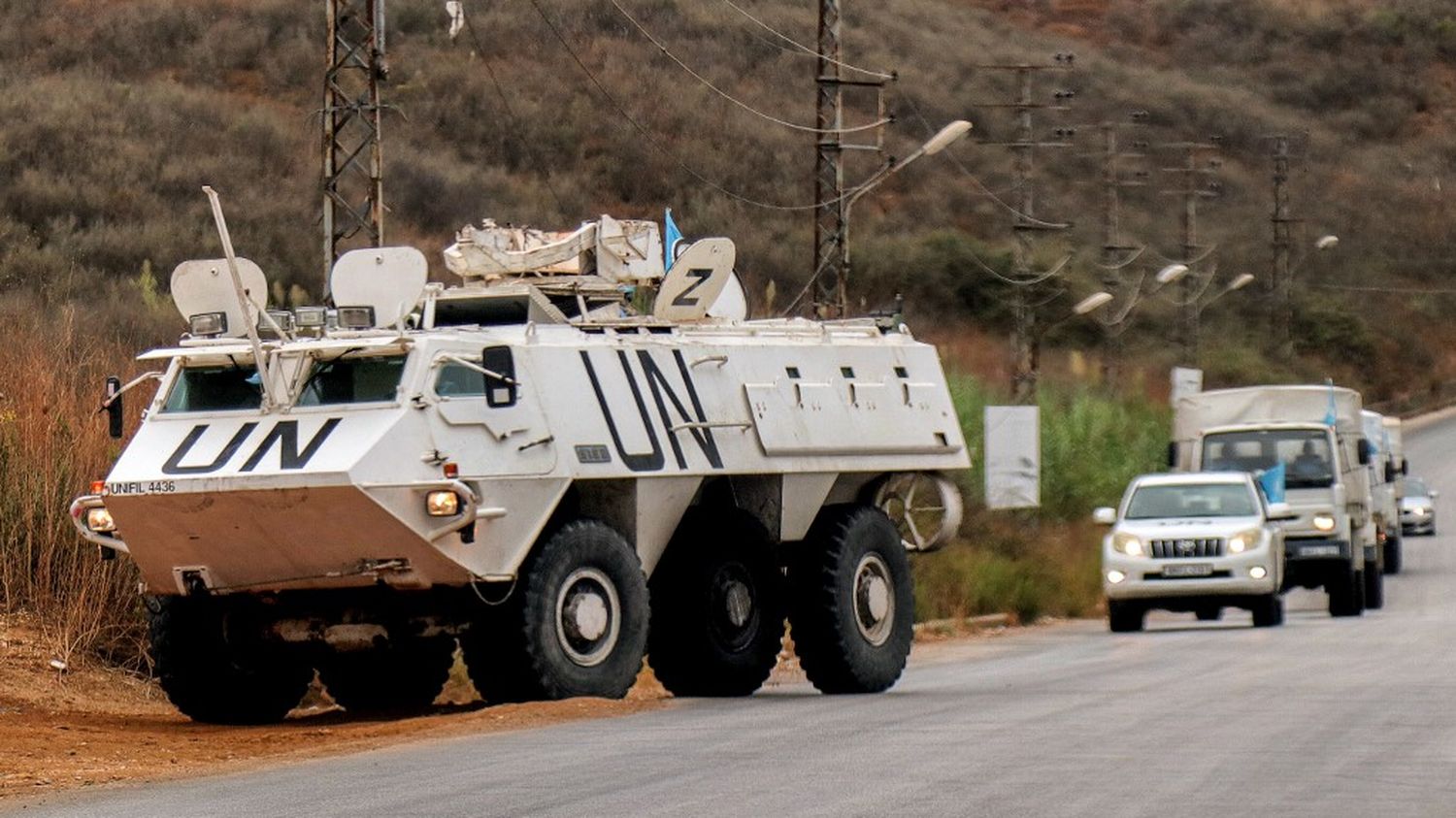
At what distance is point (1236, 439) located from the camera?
3541 centimetres

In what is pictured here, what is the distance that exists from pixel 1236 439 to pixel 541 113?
33.1 meters

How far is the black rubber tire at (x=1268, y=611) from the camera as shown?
2994cm

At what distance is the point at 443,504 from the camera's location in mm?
15273

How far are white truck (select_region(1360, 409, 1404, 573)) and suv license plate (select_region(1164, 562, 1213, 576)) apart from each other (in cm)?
930

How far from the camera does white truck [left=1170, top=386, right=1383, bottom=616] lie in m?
33.9

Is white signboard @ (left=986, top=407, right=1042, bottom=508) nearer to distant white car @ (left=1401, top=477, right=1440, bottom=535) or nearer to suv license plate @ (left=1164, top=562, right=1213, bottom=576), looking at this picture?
suv license plate @ (left=1164, top=562, right=1213, bottom=576)

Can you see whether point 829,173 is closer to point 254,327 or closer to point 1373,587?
point 1373,587

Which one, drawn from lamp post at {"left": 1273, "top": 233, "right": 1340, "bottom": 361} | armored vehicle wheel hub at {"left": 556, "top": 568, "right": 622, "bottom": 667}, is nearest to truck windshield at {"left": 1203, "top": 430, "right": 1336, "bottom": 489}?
armored vehicle wheel hub at {"left": 556, "top": 568, "right": 622, "bottom": 667}

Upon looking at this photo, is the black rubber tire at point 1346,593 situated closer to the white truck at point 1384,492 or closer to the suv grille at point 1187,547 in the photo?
the suv grille at point 1187,547

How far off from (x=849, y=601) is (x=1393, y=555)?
29.3 metres

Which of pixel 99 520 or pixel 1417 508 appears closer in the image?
pixel 99 520

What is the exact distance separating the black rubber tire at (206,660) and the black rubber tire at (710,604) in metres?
2.51

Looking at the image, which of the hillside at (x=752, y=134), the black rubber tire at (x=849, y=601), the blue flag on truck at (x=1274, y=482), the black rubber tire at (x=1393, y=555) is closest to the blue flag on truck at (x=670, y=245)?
the black rubber tire at (x=849, y=601)

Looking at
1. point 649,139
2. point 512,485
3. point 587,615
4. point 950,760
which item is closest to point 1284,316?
point 649,139
